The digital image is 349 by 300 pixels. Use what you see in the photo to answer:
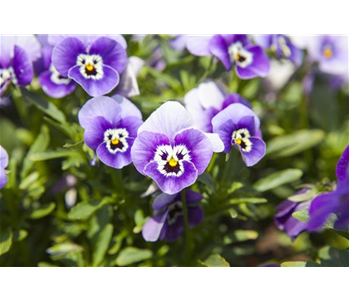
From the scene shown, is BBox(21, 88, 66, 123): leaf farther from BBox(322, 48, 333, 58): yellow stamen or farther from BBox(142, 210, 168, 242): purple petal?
BBox(322, 48, 333, 58): yellow stamen

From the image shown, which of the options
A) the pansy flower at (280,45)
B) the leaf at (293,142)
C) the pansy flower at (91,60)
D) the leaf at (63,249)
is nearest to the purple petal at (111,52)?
the pansy flower at (91,60)

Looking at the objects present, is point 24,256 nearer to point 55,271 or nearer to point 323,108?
point 55,271

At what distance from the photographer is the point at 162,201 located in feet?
6.50

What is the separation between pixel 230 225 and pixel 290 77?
0.98m

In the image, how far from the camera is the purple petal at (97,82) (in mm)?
1933

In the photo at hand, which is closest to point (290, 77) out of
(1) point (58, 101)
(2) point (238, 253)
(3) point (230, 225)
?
(3) point (230, 225)

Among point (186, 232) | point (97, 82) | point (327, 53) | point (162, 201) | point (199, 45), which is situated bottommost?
point (186, 232)

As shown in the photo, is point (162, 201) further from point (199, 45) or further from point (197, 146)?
point (199, 45)

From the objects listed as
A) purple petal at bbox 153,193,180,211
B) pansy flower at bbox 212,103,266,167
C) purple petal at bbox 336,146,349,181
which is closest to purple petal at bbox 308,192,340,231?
purple petal at bbox 336,146,349,181

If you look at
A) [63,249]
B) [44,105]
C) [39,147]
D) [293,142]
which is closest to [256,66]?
[293,142]

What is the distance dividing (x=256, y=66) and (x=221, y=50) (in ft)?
0.61

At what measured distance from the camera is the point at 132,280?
196 cm

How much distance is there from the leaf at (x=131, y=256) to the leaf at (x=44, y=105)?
0.61 meters

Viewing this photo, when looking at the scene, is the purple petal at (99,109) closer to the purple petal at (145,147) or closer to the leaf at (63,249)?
the purple petal at (145,147)
